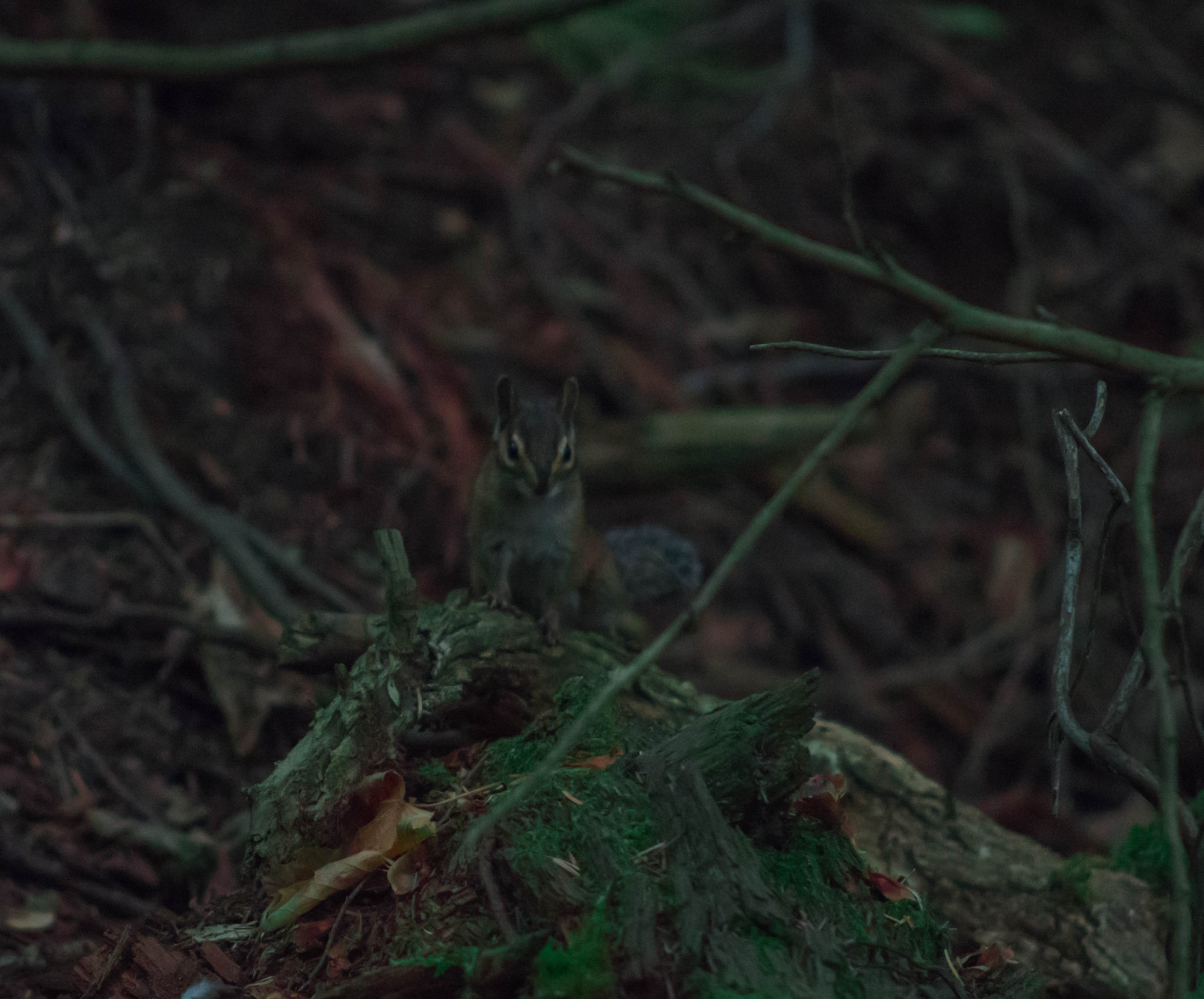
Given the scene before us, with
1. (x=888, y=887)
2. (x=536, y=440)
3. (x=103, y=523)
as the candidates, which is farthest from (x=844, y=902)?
(x=103, y=523)

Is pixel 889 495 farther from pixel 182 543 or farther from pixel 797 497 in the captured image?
pixel 182 543

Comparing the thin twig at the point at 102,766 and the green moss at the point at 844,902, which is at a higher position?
the green moss at the point at 844,902

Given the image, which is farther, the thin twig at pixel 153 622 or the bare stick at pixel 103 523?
the bare stick at pixel 103 523

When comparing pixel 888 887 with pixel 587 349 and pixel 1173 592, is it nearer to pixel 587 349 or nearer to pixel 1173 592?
pixel 1173 592

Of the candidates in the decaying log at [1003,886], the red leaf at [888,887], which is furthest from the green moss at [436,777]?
the decaying log at [1003,886]

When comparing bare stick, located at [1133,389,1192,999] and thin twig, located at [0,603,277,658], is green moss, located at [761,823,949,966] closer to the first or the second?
bare stick, located at [1133,389,1192,999]

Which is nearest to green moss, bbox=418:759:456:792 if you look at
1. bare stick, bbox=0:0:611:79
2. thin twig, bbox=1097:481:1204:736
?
thin twig, bbox=1097:481:1204:736

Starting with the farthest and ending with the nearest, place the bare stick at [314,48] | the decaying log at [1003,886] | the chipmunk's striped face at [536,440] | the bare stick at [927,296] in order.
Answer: the bare stick at [314,48]
the chipmunk's striped face at [536,440]
the decaying log at [1003,886]
the bare stick at [927,296]

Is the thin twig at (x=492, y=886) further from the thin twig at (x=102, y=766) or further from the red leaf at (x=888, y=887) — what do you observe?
the thin twig at (x=102, y=766)
